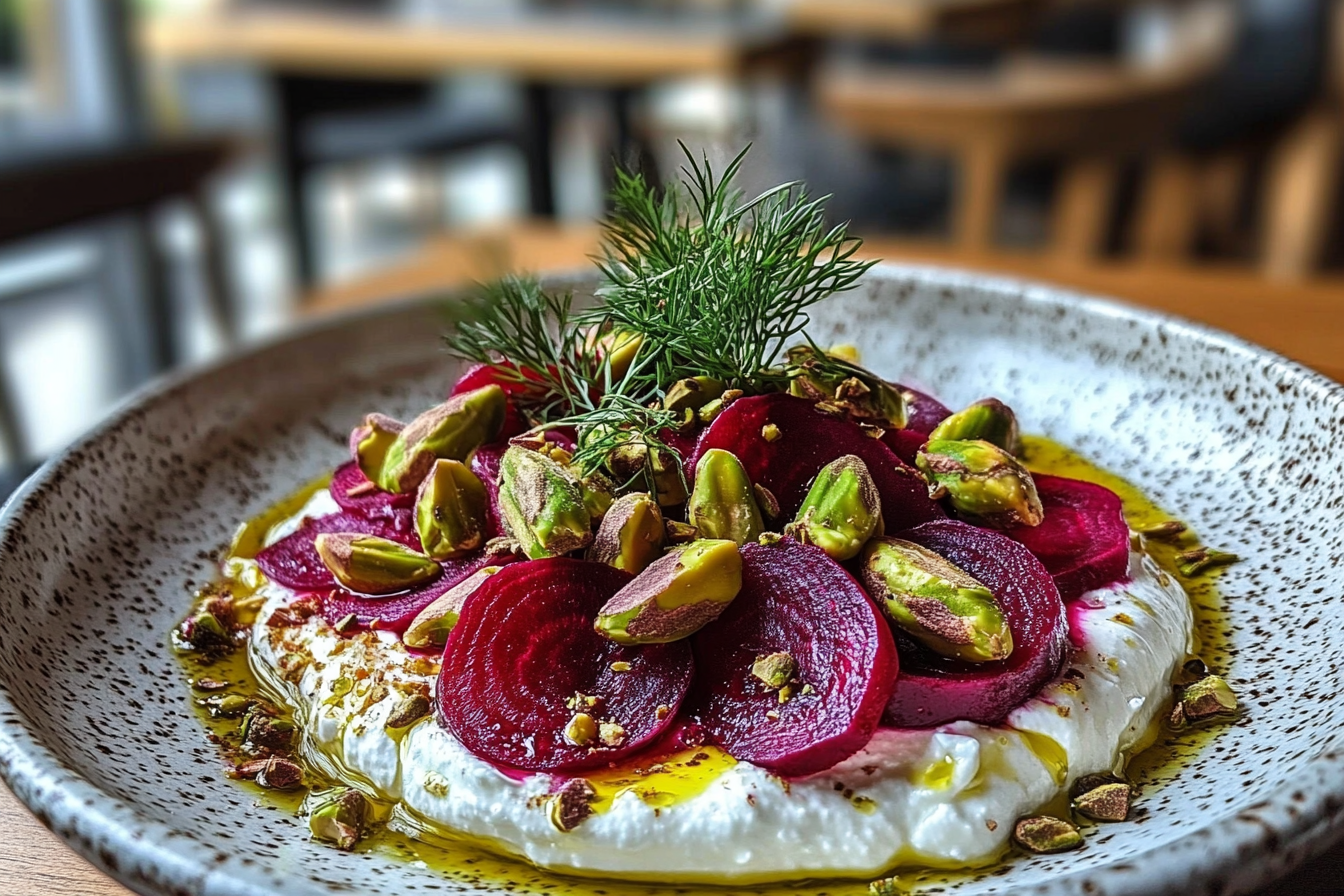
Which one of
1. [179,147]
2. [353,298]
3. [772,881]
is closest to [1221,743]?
[772,881]

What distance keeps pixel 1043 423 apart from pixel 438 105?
4.53m

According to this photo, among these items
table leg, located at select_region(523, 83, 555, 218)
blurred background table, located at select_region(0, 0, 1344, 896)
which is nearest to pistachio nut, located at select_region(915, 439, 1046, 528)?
blurred background table, located at select_region(0, 0, 1344, 896)

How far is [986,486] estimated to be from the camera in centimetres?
88

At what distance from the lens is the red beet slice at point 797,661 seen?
721 mm

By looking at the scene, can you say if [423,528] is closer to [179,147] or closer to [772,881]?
[772,881]

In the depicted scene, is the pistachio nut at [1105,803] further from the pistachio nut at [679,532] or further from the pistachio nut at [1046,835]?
the pistachio nut at [679,532]

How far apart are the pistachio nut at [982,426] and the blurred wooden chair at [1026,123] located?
116 inches

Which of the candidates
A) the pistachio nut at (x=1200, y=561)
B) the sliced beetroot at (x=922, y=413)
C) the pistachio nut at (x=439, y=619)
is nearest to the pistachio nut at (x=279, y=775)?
the pistachio nut at (x=439, y=619)

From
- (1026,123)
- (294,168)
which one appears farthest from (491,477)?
(294,168)

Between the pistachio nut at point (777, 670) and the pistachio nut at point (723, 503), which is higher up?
the pistachio nut at point (723, 503)

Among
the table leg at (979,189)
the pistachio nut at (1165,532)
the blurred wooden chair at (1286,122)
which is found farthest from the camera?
the blurred wooden chair at (1286,122)

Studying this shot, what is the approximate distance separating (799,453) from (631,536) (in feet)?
0.50

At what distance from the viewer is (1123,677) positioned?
808 mm

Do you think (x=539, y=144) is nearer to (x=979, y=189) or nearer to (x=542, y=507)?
(x=979, y=189)
